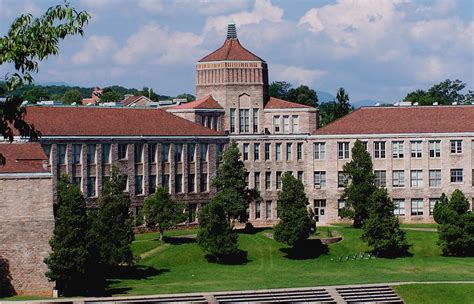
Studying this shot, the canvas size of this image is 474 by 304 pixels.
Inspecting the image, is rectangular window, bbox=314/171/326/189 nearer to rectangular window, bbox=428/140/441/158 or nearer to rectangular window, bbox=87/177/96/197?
rectangular window, bbox=428/140/441/158

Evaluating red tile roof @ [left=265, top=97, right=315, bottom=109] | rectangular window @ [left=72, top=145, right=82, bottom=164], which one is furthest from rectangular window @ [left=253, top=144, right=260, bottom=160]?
rectangular window @ [left=72, top=145, right=82, bottom=164]

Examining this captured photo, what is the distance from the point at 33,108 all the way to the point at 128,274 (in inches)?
814

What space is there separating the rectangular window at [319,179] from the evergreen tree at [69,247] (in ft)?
126

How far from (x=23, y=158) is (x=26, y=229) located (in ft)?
16.7

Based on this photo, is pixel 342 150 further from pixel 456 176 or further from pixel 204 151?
pixel 204 151

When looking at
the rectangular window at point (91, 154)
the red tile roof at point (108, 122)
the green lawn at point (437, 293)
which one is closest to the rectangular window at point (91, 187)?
the rectangular window at point (91, 154)

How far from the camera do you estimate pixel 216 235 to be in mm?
74750

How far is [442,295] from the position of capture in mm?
60656

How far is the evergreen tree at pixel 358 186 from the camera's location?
291ft

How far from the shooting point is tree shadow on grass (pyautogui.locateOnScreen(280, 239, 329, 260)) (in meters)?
78.6

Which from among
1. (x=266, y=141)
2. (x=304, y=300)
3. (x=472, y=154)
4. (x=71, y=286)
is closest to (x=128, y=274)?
(x=71, y=286)

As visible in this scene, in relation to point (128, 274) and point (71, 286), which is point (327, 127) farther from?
point (71, 286)

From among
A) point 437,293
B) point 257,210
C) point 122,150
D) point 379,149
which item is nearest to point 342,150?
point 379,149

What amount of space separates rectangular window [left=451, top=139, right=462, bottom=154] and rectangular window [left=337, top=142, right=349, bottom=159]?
8.93 meters
